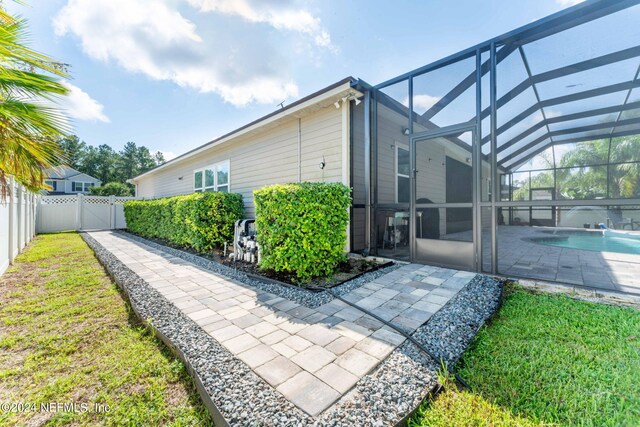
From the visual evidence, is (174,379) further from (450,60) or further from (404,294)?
(450,60)

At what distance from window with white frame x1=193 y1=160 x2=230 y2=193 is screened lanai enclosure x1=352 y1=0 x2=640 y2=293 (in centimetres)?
528

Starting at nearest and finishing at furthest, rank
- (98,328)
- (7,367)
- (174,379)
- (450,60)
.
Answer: (174,379)
(7,367)
(98,328)
(450,60)

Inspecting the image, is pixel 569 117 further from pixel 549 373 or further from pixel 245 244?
pixel 245 244

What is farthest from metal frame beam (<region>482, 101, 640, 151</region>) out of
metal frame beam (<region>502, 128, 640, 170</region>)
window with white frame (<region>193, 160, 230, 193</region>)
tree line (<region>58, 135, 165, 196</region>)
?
tree line (<region>58, 135, 165, 196</region>)

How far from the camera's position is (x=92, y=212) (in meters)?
13.7

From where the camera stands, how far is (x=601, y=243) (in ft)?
17.7

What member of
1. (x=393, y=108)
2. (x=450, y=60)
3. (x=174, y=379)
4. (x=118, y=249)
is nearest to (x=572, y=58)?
(x=450, y=60)

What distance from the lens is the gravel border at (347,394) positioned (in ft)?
4.64

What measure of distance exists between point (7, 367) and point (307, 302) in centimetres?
252

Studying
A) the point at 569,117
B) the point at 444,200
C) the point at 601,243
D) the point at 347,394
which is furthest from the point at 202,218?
the point at 601,243

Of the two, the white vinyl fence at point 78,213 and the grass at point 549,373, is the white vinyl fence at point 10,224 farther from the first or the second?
the white vinyl fence at point 78,213

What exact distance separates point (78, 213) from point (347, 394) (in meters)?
17.0

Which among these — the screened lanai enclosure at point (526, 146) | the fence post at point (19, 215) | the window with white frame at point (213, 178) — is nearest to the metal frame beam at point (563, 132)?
the screened lanai enclosure at point (526, 146)

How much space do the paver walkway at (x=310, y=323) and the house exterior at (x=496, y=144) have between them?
3.86 feet
